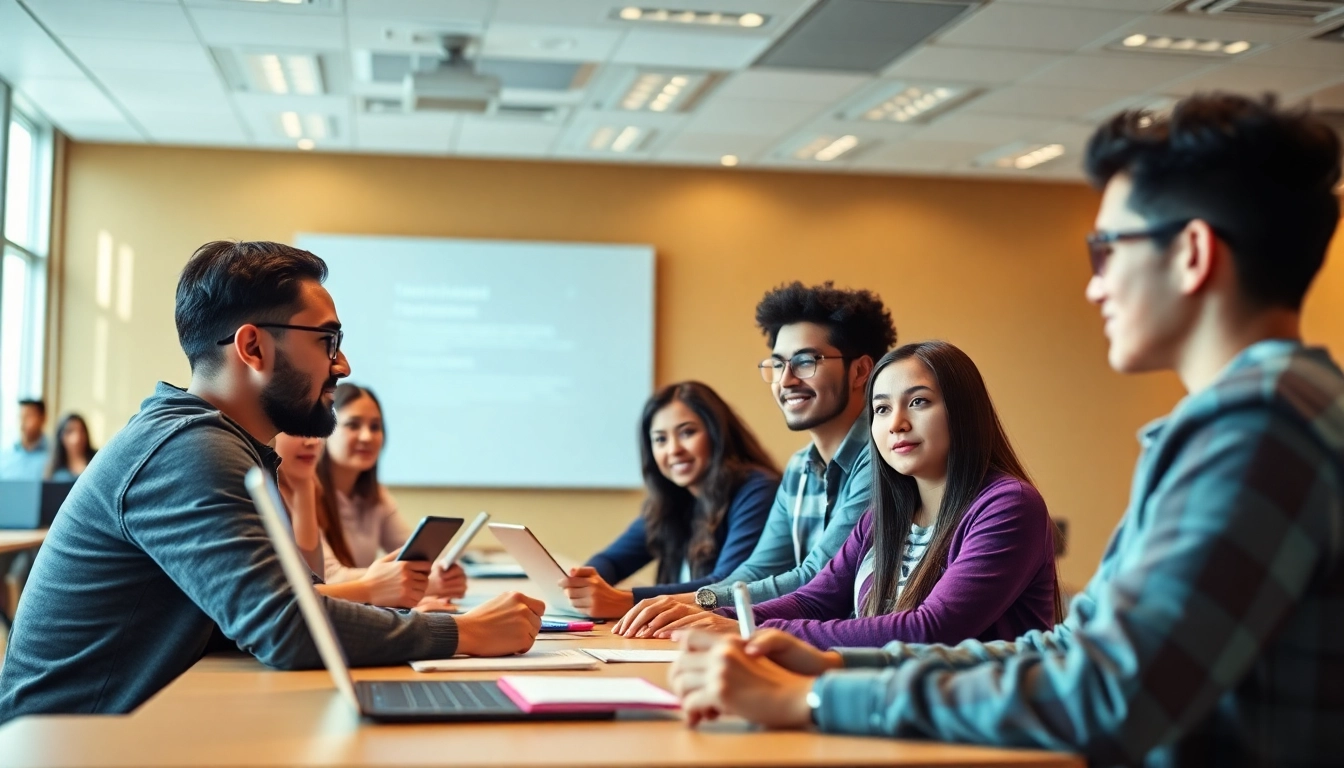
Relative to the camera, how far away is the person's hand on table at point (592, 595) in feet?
9.23

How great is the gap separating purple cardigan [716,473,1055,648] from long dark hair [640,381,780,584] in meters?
1.44

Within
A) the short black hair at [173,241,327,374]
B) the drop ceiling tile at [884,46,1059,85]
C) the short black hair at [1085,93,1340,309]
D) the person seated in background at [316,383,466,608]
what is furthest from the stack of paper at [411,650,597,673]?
the drop ceiling tile at [884,46,1059,85]

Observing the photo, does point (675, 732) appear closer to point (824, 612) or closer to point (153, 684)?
point (153, 684)

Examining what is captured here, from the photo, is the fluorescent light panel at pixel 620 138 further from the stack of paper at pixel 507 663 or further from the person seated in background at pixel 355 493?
the stack of paper at pixel 507 663

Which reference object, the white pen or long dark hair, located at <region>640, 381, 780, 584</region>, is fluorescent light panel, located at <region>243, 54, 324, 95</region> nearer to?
long dark hair, located at <region>640, 381, 780, 584</region>

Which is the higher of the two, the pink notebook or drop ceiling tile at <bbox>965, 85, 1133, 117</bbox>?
drop ceiling tile at <bbox>965, 85, 1133, 117</bbox>

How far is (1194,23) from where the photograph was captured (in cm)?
542

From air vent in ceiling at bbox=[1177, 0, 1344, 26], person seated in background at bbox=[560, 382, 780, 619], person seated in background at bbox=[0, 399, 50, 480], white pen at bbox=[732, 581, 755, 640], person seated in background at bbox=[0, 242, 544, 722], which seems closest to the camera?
white pen at bbox=[732, 581, 755, 640]

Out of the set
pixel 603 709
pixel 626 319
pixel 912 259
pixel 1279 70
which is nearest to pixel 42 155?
pixel 626 319

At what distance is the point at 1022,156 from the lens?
813cm

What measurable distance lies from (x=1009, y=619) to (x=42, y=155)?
7165mm

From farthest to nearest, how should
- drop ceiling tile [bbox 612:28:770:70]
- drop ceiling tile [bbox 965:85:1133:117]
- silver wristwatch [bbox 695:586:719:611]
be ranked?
1. drop ceiling tile [bbox 965:85:1133:117]
2. drop ceiling tile [bbox 612:28:770:70]
3. silver wristwatch [bbox 695:586:719:611]

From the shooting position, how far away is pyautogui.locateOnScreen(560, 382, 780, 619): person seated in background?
145 inches

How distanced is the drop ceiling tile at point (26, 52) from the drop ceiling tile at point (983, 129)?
4.57 metres
